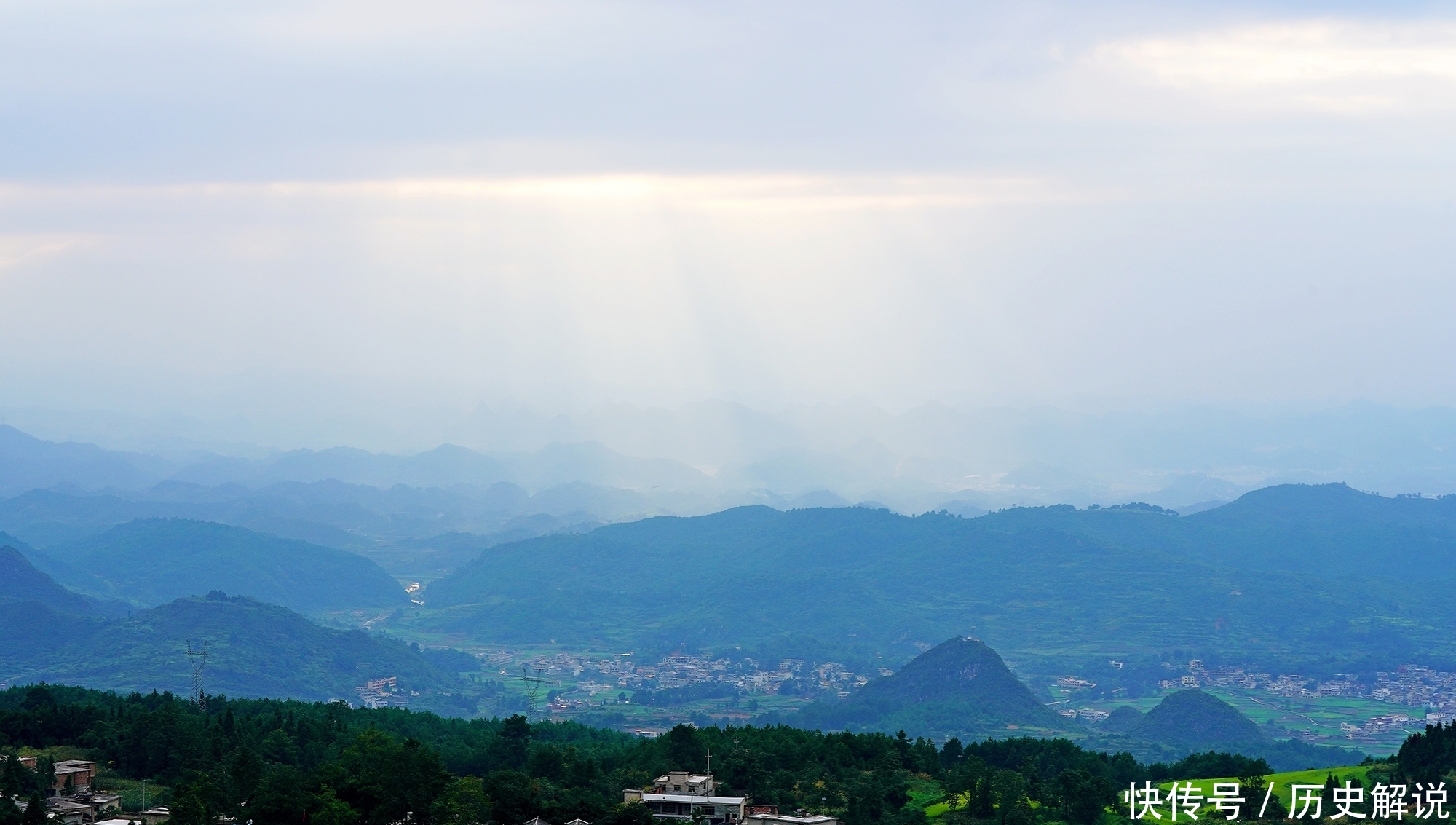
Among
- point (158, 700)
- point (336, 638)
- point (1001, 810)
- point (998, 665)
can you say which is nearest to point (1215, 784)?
point (1001, 810)

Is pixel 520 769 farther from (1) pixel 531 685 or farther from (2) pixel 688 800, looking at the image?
(1) pixel 531 685

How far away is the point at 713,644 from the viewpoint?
16300 centimetres

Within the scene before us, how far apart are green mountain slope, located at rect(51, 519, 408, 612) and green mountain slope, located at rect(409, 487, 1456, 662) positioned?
10.7m

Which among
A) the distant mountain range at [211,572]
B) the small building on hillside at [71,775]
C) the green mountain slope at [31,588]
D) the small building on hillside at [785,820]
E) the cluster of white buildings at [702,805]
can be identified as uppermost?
the distant mountain range at [211,572]

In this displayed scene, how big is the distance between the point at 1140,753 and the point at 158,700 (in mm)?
59628

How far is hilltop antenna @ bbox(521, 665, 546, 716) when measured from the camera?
116 metres

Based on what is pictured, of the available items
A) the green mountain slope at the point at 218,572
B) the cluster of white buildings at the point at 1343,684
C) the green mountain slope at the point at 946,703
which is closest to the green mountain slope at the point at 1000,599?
the cluster of white buildings at the point at 1343,684

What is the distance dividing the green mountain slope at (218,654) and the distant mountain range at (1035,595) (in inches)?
1224

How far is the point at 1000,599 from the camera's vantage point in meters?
177

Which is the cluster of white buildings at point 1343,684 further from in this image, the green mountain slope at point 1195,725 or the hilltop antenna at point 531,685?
the hilltop antenna at point 531,685

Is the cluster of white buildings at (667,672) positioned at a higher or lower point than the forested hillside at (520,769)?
higher

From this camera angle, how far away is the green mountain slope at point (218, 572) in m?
183

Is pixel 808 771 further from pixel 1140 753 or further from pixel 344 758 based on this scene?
pixel 1140 753

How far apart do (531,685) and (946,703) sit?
116ft
